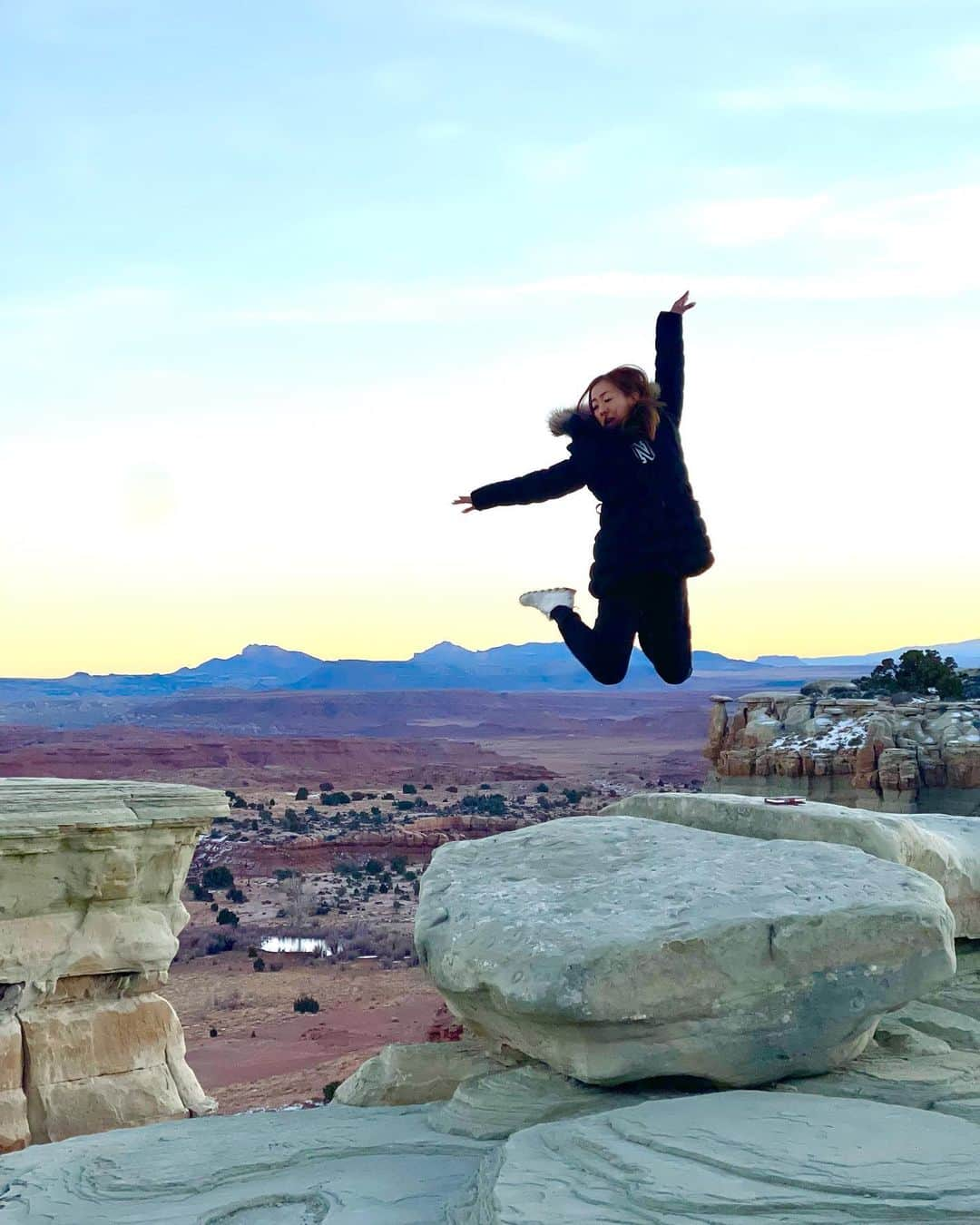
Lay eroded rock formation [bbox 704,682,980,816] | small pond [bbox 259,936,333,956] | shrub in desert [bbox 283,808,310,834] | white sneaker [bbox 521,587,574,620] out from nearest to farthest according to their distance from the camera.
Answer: white sneaker [bbox 521,587,574,620], eroded rock formation [bbox 704,682,980,816], small pond [bbox 259,936,333,956], shrub in desert [bbox 283,808,310,834]

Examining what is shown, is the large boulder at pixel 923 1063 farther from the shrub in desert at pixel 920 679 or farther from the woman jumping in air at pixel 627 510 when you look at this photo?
the shrub in desert at pixel 920 679

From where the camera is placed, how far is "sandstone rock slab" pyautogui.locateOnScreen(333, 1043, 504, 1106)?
6297 mm

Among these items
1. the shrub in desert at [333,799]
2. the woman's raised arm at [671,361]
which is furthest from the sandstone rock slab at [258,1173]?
the shrub in desert at [333,799]

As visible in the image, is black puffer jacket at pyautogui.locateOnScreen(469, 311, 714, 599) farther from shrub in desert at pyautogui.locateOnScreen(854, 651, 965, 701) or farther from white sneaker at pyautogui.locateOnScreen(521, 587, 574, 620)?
shrub in desert at pyautogui.locateOnScreen(854, 651, 965, 701)

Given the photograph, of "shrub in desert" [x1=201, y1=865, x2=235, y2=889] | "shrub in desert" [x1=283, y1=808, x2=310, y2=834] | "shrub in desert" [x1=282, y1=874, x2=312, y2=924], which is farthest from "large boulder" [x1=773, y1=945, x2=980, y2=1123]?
"shrub in desert" [x1=283, y1=808, x2=310, y2=834]

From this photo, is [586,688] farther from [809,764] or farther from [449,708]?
[809,764]

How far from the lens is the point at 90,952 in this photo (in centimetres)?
840

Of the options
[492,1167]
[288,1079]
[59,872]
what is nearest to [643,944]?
[492,1167]

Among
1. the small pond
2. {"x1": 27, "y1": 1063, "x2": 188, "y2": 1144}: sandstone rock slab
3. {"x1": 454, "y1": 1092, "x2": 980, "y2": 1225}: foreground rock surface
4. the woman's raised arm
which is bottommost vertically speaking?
the small pond

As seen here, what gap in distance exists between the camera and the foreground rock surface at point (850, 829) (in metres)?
6.61

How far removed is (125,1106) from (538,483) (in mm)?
5045

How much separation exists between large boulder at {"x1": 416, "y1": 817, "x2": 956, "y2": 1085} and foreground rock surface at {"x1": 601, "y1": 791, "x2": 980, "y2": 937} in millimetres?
763

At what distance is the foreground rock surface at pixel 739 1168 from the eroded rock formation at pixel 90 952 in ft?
14.5

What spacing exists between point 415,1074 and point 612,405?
335 cm
